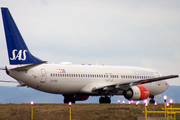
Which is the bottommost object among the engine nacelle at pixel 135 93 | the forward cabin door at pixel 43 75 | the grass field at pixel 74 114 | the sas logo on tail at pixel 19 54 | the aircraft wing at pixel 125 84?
the grass field at pixel 74 114

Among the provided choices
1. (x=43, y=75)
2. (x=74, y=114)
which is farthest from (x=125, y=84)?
(x=74, y=114)

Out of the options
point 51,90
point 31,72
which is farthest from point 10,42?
point 51,90

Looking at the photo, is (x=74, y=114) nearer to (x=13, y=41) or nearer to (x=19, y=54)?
(x=19, y=54)

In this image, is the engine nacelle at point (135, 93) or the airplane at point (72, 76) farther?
the engine nacelle at point (135, 93)

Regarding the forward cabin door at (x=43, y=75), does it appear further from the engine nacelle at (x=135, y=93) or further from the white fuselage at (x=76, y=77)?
the engine nacelle at (x=135, y=93)

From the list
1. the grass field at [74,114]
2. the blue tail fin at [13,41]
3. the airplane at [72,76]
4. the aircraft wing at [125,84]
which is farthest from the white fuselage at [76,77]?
the grass field at [74,114]

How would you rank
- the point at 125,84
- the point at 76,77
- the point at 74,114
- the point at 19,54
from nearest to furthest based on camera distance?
the point at 74,114 < the point at 19,54 < the point at 125,84 < the point at 76,77

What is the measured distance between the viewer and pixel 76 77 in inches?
1622

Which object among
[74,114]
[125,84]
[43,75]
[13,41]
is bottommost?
[74,114]

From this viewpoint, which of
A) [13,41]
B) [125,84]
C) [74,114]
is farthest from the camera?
[125,84]

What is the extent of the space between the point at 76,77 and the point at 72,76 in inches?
20.5

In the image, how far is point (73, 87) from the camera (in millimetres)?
40969

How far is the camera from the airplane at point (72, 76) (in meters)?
36.9

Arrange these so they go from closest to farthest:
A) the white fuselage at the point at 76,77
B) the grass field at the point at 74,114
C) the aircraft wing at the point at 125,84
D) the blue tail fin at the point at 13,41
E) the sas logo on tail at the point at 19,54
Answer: the grass field at the point at 74,114, the blue tail fin at the point at 13,41, the sas logo on tail at the point at 19,54, the white fuselage at the point at 76,77, the aircraft wing at the point at 125,84
